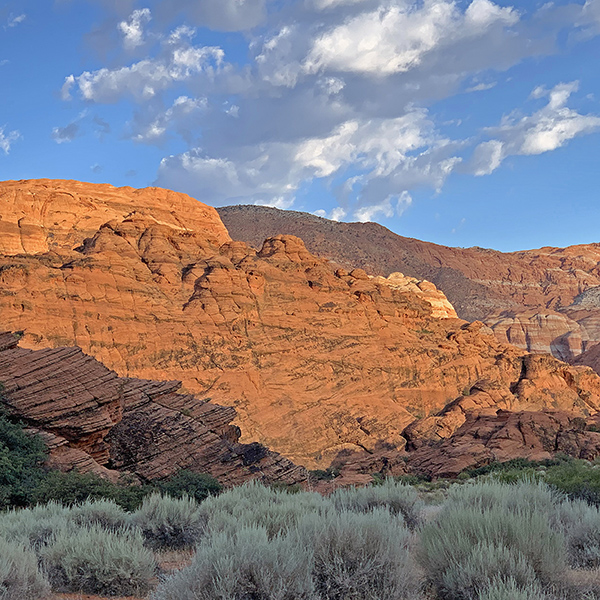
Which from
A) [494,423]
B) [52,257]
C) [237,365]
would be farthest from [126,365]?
[494,423]

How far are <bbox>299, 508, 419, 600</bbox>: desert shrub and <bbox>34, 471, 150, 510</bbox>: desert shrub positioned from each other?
8.41m

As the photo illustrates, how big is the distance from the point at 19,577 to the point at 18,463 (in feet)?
33.6

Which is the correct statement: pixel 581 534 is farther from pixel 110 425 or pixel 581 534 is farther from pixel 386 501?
pixel 110 425

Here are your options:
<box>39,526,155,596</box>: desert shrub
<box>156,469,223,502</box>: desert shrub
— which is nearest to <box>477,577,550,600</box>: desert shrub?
<box>39,526,155,596</box>: desert shrub

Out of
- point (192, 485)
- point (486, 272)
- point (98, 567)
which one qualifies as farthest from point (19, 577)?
point (486, 272)

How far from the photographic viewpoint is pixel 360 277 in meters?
65.9

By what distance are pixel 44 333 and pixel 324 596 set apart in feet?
142

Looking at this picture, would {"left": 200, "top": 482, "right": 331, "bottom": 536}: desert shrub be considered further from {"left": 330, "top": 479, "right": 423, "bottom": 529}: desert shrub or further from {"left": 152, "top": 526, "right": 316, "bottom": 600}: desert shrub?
{"left": 152, "top": 526, "right": 316, "bottom": 600}: desert shrub

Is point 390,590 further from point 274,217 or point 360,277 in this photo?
point 274,217

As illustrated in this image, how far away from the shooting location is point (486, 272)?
179125 millimetres

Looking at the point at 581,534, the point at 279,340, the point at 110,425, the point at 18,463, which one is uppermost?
the point at 279,340

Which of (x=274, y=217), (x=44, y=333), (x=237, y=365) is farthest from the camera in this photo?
(x=274, y=217)

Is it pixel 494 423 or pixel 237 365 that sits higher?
pixel 237 365

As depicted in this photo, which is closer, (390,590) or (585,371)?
(390,590)
